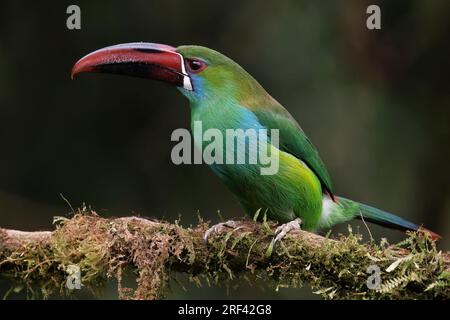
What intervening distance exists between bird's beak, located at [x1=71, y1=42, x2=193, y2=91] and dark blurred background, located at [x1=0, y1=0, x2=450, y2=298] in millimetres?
1895

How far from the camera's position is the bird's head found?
13.6 ft

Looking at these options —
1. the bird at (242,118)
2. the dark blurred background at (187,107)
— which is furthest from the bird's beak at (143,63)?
the dark blurred background at (187,107)

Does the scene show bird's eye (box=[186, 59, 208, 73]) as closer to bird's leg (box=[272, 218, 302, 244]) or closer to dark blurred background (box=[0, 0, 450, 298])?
bird's leg (box=[272, 218, 302, 244])

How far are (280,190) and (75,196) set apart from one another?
2877 mm

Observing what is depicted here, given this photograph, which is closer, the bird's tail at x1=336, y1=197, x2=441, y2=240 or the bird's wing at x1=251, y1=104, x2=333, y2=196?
the bird's wing at x1=251, y1=104, x2=333, y2=196

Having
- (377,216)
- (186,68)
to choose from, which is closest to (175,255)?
(186,68)

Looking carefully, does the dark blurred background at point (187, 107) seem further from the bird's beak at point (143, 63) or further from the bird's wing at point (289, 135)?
the bird's beak at point (143, 63)

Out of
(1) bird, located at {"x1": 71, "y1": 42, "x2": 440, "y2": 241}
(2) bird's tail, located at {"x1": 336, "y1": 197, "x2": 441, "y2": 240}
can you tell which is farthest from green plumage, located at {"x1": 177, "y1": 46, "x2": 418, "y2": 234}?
(2) bird's tail, located at {"x1": 336, "y1": 197, "x2": 441, "y2": 240}

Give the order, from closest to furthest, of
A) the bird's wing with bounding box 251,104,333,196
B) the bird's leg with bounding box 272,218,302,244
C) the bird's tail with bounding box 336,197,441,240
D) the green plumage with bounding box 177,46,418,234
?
the bird's leg with bounding box 272,218,302,244 < the green plumage with bounding box 177,46,418,234 < the bird's wing with bounding box 251,104,333,196 < the bird's tail with bounding box 336,197,441,240

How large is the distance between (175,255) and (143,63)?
134 centimetres

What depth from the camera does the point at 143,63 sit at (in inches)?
168

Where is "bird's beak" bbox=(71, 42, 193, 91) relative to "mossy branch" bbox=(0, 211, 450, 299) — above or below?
above

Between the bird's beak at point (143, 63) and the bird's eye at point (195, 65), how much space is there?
0.03 metres

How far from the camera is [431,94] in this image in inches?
234
